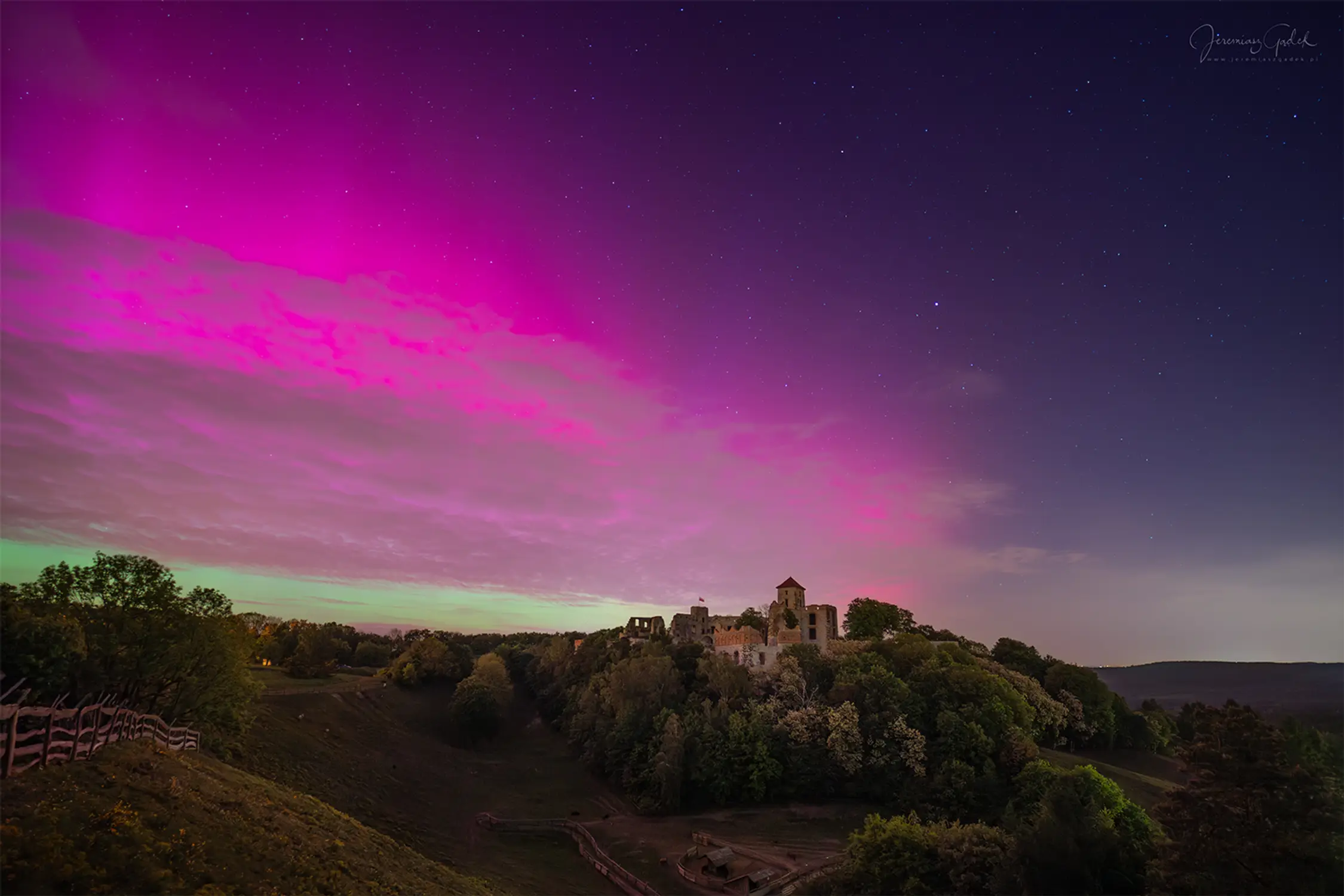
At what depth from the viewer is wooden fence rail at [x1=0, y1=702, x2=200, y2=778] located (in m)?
16.7

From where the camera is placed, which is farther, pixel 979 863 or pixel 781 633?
pixel 781 633

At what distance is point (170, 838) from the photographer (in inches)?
645

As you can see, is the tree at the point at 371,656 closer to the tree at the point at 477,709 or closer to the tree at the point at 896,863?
the tree at the point at 477,709

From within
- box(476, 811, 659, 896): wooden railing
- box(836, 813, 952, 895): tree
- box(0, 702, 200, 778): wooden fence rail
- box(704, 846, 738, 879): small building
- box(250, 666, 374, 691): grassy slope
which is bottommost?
box(476, 811, 659, 896): wooden railing

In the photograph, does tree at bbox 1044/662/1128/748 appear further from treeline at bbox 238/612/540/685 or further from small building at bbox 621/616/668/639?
treeline at bbox 238/612/540/685

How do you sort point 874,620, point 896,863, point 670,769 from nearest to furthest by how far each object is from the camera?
point 896,863 → point 670,769 → point 874,620

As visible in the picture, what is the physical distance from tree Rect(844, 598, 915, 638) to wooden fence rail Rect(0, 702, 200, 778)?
95.2 m

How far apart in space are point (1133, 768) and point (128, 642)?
95.0 m

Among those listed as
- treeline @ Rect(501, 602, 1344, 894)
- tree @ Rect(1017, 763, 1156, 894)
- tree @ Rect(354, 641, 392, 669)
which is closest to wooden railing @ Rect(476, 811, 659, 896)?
treeline @ Rect(501, 602, 1344, 894)

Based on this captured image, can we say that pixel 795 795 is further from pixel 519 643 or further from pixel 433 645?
pixel 519 643

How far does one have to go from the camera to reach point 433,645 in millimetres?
102750

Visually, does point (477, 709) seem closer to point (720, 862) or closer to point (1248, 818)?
point (720, 862)

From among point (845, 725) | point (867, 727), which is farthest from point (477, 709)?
point (867, 727)

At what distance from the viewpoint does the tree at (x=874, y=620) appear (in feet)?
341
